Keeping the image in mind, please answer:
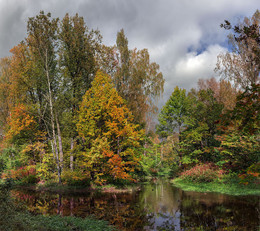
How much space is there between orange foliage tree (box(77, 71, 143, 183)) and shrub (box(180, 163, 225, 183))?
801 cm

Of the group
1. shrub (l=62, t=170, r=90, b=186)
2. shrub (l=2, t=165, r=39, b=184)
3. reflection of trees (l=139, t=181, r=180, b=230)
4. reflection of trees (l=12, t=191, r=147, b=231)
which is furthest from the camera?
shrub (l=2, t=165, r=39, b=184)

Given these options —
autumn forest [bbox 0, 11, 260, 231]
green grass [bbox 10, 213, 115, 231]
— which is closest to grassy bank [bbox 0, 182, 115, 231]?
green grass [bbox 10, 213, 115, 231]

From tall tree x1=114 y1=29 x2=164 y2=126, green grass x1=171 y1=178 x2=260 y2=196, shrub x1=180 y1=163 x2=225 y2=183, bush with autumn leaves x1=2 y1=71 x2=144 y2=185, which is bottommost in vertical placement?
green grass x1=171 y1=178 x2=260 y2=196

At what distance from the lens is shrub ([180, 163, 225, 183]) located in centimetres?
2156

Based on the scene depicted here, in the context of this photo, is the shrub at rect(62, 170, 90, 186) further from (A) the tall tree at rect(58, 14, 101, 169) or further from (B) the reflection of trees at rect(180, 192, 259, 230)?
(B) the reflection of trees at rect(180, 192, 259, 230)

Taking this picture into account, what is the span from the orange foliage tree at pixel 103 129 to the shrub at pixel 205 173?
26.3 feet

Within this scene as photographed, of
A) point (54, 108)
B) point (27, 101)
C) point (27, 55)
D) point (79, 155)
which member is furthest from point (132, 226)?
point (27, 55)

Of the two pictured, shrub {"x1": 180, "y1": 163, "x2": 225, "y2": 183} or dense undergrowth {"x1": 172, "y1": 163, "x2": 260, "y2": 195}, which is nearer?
dense undergrowth {"x1": 172, "y1": 163, "x2": 260, "y2": 195}

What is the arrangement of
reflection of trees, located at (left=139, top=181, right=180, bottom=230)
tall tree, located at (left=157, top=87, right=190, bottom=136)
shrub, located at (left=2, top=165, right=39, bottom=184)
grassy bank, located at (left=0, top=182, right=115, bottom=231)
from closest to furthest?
grassy bank, located at (left=0, top=182, right=115, bottom=231) → reflection of trees, located at (left=139, top=181, right=180, bottom=230) → shrub, located at (left=2, top=165, right=39, bottom=184) → tall tree, located at (left=157, top=87, right=190, bottom=136)

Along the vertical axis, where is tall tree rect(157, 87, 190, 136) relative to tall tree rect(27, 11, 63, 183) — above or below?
below

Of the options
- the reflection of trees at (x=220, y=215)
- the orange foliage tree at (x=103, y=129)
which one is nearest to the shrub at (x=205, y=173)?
the reflection of trees at (x=220, y=215)

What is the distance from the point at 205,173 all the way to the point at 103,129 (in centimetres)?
A: 1268

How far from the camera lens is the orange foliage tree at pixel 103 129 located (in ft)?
60.9

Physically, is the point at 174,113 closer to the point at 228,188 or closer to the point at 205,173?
the point at 205,173
